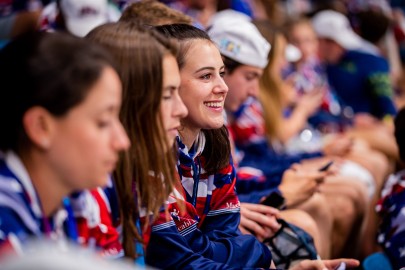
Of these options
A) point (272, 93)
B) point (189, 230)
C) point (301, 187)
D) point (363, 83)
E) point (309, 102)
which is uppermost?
point (189, 230)

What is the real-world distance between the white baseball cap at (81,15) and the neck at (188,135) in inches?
46.4

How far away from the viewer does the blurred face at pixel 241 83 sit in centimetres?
295

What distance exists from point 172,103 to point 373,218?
Result: 1.85m

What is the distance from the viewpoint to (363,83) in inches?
192

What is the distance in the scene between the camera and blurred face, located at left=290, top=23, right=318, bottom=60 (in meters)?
4.78

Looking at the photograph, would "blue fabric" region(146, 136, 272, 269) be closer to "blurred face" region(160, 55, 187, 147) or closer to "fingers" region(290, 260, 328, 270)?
"fingers" region(290, 260, 328, 270)

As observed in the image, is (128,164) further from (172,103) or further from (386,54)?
(386,54)

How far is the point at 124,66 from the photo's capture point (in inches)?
67.4

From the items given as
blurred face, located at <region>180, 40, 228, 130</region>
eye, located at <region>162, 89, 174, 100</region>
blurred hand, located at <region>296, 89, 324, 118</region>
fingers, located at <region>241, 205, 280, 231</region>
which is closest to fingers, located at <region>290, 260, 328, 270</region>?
fingers, located at <region>241, 205, 280, 231</region>

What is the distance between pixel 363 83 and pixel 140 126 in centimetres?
341

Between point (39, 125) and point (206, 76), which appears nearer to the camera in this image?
point (39, 125)

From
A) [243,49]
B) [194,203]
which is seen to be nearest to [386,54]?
[243,49]

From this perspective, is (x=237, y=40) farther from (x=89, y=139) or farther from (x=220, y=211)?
(x=89, y=139)

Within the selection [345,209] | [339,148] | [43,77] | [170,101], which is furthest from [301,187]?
[43,77]
